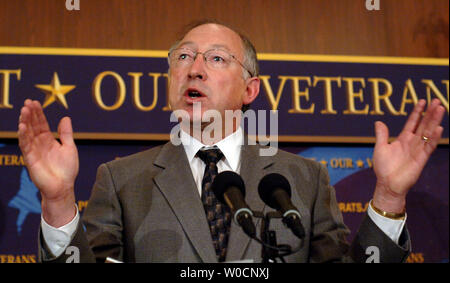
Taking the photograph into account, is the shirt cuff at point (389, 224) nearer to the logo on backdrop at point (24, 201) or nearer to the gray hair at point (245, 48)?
the gray hair at point (245, 48)

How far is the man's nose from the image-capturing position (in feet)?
5.66

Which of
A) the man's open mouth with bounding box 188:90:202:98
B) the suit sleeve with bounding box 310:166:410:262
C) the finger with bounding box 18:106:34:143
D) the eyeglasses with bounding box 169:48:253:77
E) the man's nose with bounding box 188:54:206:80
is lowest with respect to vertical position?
the suit sleeve with bounding box 310:166:410:262

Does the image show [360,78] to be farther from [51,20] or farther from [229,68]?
[51,20]

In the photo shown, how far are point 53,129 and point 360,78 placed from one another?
1.49 m

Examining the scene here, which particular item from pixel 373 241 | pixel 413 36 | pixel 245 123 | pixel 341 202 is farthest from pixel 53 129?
pixel 413 36

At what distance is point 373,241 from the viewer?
1.37m

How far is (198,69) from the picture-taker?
5.68 feet

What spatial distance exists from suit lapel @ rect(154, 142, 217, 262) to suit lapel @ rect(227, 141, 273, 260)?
7 cm

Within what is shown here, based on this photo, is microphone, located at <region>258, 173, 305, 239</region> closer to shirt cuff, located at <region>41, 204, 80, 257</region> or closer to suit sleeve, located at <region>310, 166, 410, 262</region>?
suit sleeve, located at <region>310, 166, 410, 262</region>

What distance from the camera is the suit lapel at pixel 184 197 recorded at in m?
1.47

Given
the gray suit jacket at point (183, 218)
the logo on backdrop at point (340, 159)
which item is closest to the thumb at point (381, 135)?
the gray suit jacket at point (183, 218)

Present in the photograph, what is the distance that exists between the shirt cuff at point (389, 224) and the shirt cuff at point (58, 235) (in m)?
0.78

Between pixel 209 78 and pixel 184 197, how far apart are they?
1.45 ft

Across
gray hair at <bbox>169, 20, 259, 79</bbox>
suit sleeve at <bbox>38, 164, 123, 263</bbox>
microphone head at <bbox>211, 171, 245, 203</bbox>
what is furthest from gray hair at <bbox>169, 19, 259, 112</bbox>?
microphone head at <bbox>211, 171, 245, 203</bbox>
